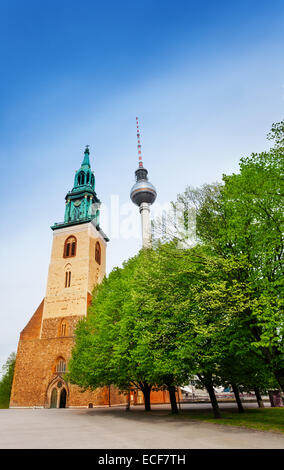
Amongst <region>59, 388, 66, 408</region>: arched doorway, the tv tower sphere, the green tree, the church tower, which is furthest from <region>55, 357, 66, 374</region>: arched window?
the tv tower sphere

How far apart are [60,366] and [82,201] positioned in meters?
27.8

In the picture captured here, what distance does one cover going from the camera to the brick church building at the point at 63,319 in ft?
120

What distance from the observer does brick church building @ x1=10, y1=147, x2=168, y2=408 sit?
120 feet

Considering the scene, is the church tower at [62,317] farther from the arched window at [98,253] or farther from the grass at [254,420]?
the grass at [254,420]

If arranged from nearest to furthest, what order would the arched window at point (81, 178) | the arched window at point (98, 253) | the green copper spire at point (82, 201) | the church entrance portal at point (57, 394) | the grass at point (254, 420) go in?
the grass at point (254, 420) → the church entrance portal at point (57, 394) → the arched window at point (98, 253) → the green copper spire at point (82, 201) → the arched window at point (81, 178)

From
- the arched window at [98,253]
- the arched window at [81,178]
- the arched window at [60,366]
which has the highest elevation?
the arched window at [81,178]

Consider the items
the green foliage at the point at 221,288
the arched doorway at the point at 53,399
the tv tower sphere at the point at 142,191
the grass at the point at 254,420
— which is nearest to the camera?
the grass at the point at 254,420

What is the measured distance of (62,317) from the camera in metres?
40.3

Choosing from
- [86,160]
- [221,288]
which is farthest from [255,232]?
[86,160]

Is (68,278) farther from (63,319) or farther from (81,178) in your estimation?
(81,178)

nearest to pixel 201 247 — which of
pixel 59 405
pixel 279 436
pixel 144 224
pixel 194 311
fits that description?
pixel 194 311

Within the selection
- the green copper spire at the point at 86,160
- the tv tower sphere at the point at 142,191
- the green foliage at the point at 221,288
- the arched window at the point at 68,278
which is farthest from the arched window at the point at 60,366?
the tv tower sphere at the point at 142,191
